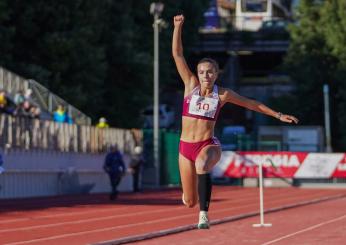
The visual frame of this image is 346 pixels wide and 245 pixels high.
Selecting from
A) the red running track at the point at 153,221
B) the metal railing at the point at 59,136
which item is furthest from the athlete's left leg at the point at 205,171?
the metal railing at the point at 59,136

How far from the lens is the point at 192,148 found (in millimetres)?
12172

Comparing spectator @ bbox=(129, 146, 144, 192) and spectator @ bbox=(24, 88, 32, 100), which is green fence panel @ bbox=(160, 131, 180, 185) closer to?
spectator @ bbox=(129, 146, 144, 192)

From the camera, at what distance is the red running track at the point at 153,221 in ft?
55.4

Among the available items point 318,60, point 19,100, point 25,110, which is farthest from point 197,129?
point 318,60

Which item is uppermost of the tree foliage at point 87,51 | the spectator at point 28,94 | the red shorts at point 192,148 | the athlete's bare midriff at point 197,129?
the tree foliage at point 87,51

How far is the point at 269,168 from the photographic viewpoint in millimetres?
45719

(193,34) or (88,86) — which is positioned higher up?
(193,34)

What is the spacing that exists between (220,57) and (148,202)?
5322 cm

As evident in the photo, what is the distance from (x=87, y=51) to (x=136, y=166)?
34.8ft

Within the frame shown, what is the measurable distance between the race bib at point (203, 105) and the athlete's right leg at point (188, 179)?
578mm

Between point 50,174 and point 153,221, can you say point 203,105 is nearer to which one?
point 153,221

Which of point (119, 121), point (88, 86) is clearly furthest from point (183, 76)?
point (119, 121)

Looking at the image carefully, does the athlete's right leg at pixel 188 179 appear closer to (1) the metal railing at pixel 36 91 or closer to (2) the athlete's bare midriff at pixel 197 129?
(2) the athlete's bare midriff at pixel 197 129

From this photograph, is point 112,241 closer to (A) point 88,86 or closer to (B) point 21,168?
(B) point 21,168
